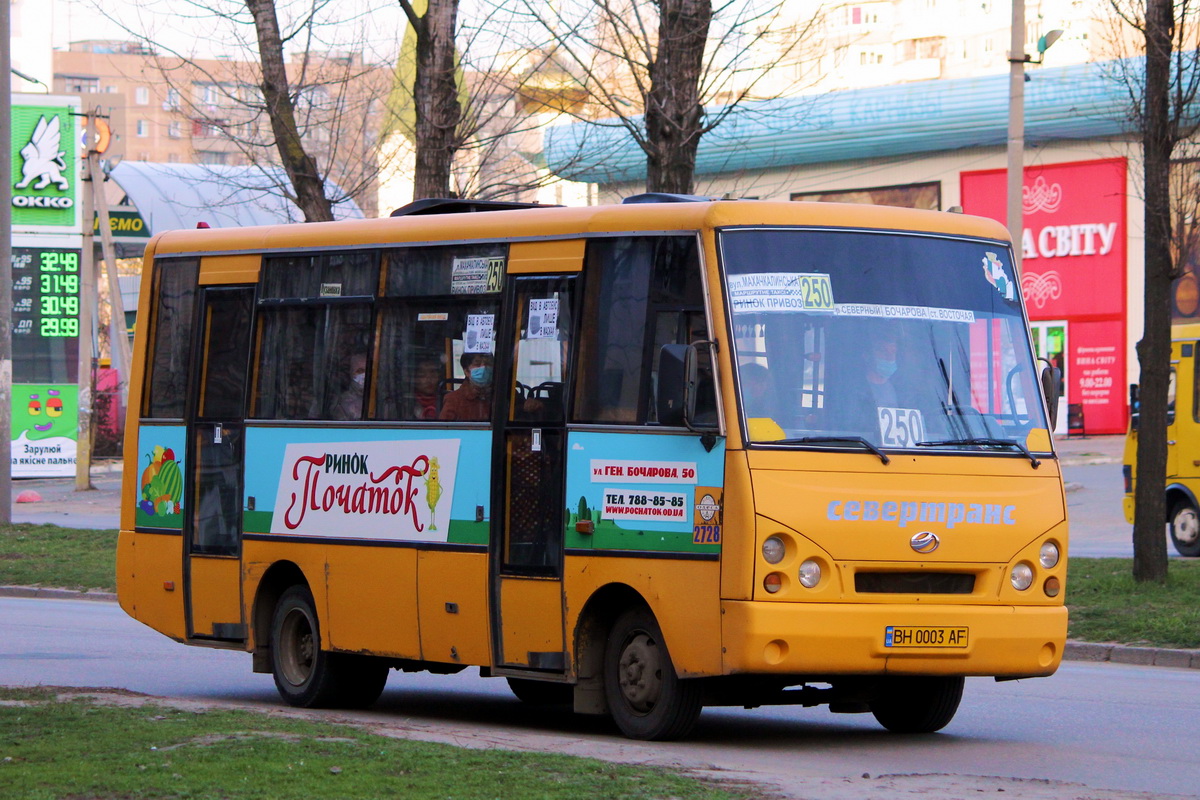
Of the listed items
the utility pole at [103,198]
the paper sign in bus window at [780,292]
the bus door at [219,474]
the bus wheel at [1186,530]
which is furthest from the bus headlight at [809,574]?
the utility pole at [103,198]

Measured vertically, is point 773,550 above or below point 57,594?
above

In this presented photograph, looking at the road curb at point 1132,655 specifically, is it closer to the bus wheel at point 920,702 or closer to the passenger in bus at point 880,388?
the bus wheel at point 920,702

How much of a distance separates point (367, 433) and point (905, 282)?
350cm

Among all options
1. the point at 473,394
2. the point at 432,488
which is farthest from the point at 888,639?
the point at 432,488

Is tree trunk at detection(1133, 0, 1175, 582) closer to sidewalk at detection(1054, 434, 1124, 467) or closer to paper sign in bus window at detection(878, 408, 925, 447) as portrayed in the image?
paper sign in bus window at detection(878, 408, 925, 447)

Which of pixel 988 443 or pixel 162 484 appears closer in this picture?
pixel 988 443

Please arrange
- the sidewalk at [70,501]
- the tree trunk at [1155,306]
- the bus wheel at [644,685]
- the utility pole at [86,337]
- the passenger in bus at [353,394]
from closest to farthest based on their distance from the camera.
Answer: the bus wheel at [644,685] → the passenger in bus at [353,394] → the tree trunk at [1155,306] → the sidewalk at [70,501] → the utility pole at [86,337]

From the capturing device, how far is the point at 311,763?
8.22 m

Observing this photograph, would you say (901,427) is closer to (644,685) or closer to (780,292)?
(780,292)

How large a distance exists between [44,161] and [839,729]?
35.7 m

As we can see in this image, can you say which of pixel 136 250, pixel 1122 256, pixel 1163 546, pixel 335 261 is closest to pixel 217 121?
pixel 335 261

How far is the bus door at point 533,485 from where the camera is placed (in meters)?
10.2

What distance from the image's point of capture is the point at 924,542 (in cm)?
940

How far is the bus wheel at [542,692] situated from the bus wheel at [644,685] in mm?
1987
